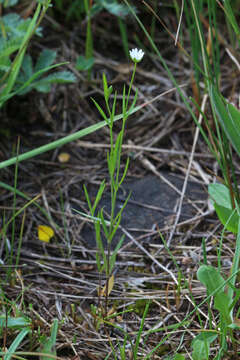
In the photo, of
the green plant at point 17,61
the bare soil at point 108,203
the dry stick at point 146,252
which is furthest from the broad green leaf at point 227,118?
the green plant at point 17,61

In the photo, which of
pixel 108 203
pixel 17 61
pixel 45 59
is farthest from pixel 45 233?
pixel 45 59

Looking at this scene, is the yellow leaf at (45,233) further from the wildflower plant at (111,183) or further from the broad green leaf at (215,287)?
the broad green leaf at (215,287)

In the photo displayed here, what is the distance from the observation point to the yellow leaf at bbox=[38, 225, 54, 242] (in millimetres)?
1594

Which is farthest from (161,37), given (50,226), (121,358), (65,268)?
(121,358)

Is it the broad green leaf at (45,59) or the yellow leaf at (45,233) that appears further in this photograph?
the broad green leaf at (45,59)

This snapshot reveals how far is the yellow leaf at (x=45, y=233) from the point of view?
1594 millimetres

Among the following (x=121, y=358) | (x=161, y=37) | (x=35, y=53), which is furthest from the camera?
(x=161, y=37)

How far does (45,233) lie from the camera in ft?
5.25

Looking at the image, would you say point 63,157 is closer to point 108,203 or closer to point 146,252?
point 108,203

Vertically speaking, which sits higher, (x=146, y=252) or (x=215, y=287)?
(x=215, y=287)

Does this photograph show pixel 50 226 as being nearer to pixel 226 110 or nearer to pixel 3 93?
pixel 3 93

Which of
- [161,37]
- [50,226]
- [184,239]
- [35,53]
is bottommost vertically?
[184,239]

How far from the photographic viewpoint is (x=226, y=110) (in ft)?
3.98

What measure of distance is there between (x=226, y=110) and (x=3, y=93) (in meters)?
0.80
